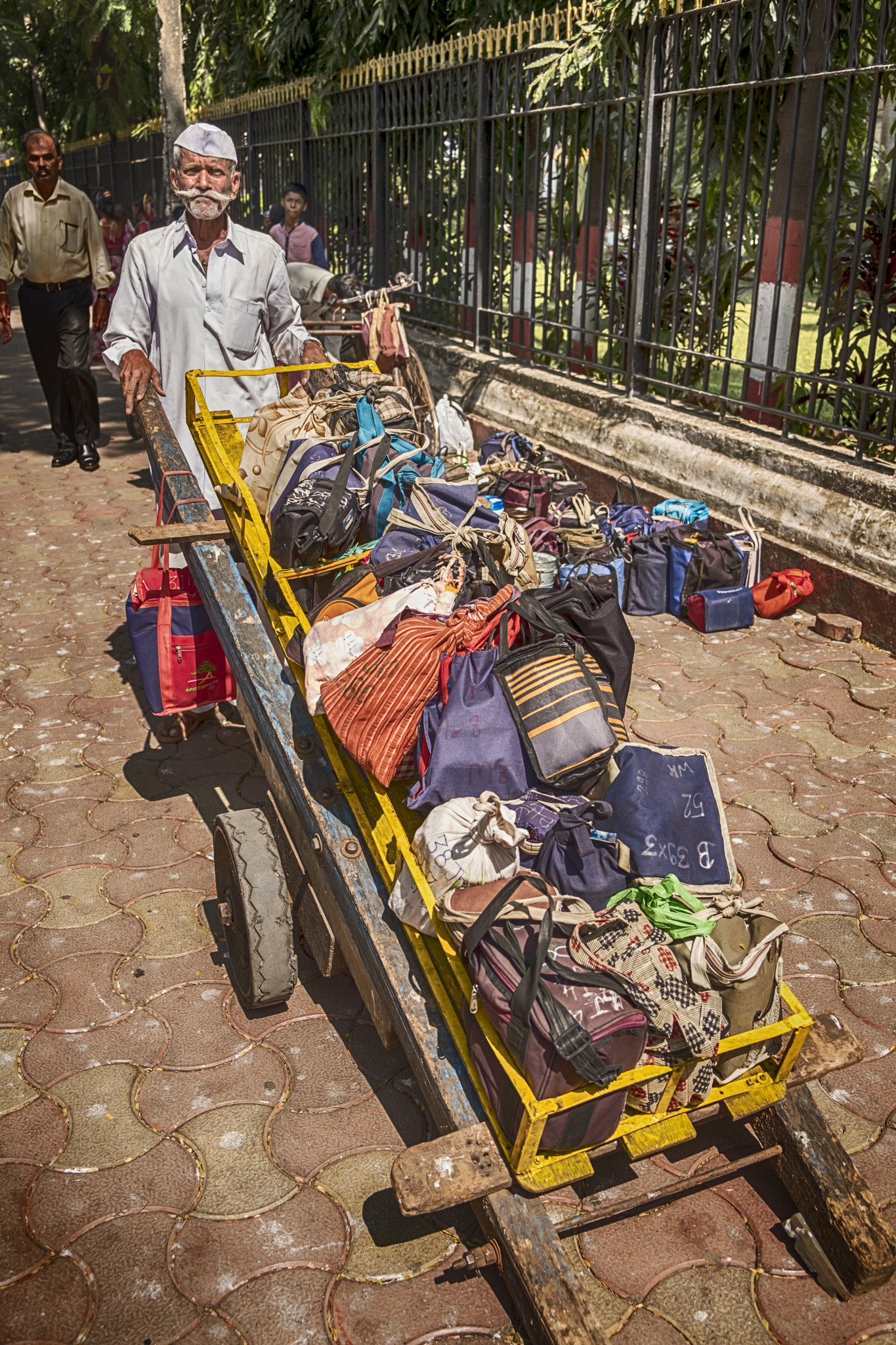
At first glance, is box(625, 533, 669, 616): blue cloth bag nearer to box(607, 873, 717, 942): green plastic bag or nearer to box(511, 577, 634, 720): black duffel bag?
box(511, 577, 634, 720): black duffel bag

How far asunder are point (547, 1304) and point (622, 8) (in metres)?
7.61

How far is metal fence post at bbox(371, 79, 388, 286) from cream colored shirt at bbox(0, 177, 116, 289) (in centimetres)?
369

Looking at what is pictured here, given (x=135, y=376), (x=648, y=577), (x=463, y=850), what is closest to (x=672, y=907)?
(x=463, y=850)

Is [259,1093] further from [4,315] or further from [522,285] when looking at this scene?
[522,285]

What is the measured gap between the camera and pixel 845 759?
4.51 metres

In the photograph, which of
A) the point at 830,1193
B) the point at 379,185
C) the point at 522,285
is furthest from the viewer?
the point at 379,185

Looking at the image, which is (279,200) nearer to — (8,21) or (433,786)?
(433,786)

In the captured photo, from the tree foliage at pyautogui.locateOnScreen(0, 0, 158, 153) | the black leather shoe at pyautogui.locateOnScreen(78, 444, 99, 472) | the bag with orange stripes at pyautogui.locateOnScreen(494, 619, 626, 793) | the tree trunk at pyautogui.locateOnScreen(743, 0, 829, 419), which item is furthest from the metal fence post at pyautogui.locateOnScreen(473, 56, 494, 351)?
→ the tree foliage at pyautogui.locateOnScreen(0, 0, 158, 153)

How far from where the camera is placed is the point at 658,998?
2.09 metres

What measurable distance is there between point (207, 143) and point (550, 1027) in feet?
13.1

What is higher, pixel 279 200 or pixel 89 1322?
pixel 279 200

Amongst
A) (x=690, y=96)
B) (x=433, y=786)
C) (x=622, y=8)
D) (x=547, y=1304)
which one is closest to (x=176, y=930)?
(x=433, y=786)

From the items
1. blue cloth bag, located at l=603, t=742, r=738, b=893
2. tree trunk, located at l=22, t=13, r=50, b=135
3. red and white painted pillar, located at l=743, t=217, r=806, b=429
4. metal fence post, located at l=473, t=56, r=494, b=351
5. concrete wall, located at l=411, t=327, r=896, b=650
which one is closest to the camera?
blue cloth bag, located at l=603, t=742, r=738, b=893

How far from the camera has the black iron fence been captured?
601cm
